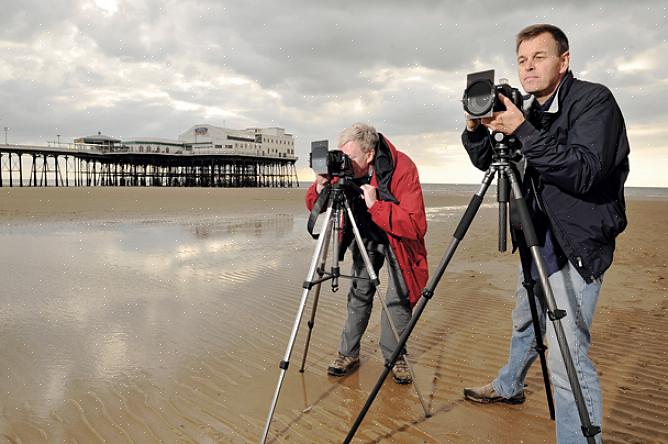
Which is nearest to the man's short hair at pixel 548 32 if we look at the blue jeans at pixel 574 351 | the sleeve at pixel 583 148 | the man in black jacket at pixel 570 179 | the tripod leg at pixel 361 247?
the man in black jacket at pixel 570 179

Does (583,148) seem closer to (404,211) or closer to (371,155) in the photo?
(404,211)

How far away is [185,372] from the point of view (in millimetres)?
3939

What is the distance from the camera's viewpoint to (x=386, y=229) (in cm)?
343

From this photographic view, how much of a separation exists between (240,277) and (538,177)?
19.2 feet

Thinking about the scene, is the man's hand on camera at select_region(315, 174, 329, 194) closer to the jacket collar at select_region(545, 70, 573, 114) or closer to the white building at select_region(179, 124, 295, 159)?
the jacket collar at select_region(545, 70, 573, 114)

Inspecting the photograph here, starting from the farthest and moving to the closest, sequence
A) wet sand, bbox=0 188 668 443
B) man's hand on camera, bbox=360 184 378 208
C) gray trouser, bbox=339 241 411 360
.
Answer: gray trouser, bbox=339 241 411 360
man's hand on camera, bbox=360 184 378 208
wet sand, bbox=0 188 668 443

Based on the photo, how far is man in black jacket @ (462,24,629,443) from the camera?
2107 mm

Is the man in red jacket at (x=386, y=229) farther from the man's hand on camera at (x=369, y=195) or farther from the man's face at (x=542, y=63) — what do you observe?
the man's face at (x=542, y=63)

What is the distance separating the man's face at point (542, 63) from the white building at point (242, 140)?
78.0 m

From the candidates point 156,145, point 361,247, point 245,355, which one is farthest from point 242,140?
point 361,247

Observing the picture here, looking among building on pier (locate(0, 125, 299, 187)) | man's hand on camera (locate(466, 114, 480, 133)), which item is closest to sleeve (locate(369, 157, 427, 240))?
man's hand on camera (locate(466, 114, 480, 133))

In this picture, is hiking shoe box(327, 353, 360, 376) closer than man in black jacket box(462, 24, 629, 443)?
No

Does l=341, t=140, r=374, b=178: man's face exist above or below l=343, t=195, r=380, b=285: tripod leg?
above

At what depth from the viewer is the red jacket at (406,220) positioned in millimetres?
3377
